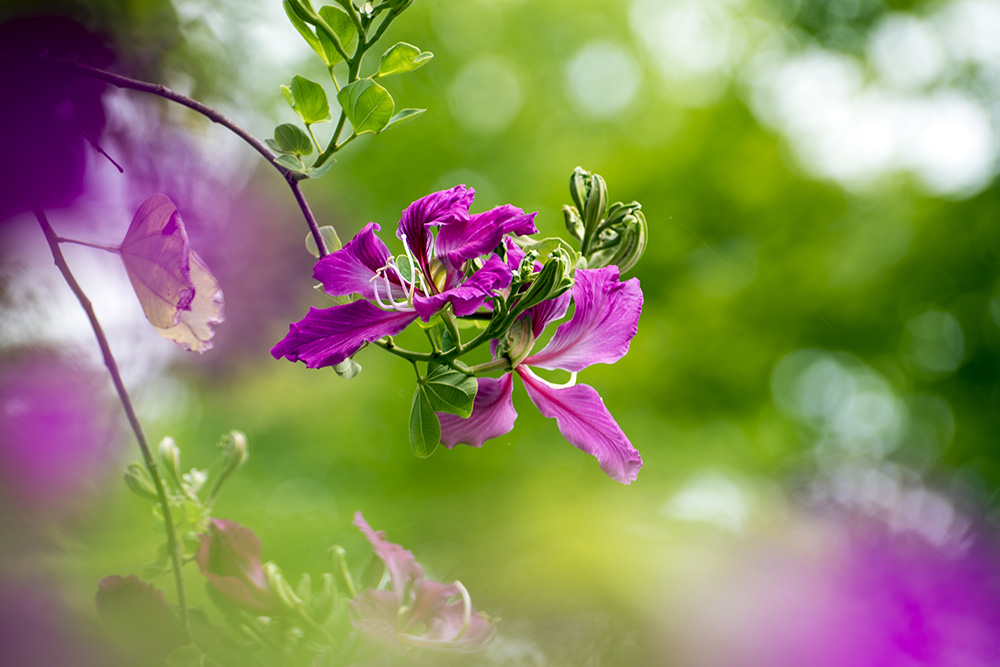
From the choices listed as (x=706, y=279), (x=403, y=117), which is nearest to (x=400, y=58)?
(x=403, y=117)

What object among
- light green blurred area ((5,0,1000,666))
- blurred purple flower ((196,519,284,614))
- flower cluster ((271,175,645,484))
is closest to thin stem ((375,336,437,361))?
flower cluster ((271,175,645,484))

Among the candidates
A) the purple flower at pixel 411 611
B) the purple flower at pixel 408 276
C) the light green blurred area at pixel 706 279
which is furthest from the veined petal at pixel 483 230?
the light green blurred area at pixel 706 279

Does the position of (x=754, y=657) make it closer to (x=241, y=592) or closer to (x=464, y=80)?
(x=241, y=592)

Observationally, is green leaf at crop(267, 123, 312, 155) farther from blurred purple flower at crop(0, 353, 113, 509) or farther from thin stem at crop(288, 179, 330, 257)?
blurred purple flower at crop(0, 353, 113, 509)

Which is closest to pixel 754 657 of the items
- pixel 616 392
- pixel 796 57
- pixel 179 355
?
pixel 616 392

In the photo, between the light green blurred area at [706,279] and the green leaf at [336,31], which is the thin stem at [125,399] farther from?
the light green blurred area at [706,279]

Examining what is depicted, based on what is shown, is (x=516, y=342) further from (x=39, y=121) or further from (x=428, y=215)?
(x=39, y=121)
